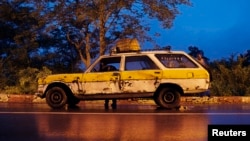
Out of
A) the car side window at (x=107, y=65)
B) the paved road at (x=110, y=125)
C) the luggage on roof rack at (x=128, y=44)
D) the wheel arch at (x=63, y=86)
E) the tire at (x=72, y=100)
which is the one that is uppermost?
the luggage on roof rack at (x=128, y=44)

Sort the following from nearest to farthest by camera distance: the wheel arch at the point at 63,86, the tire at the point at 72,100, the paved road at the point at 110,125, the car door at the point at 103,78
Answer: the paved road at the point at 110,125 → the car door at the point at 103,78 → the wheel arch at the point at 63,86 → the tire at the point at 72,100

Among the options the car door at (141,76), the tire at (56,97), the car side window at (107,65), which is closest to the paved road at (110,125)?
the car door at (141,76)

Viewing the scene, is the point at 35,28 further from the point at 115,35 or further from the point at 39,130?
the point at 39,130

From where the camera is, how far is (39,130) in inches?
360

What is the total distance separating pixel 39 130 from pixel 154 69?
5734mm

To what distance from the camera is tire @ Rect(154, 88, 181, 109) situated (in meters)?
14.0

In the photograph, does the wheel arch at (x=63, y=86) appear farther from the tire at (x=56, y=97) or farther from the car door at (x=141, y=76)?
the car door at (x=141, y=76)

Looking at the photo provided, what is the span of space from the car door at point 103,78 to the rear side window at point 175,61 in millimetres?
1340

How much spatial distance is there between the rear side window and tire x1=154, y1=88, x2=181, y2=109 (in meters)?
0.75

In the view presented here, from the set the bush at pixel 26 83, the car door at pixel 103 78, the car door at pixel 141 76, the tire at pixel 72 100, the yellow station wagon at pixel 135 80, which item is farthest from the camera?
the bush at pixel 26 83

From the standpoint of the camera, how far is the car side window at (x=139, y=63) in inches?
565

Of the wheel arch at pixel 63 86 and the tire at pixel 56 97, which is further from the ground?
the wheel arch at pixel 63 86

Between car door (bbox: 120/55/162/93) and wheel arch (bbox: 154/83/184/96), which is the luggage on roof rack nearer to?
car door (bbox: 120/55/162/93)

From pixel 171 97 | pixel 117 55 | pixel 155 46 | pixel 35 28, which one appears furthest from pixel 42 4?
pixel 171 97
